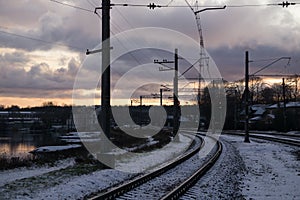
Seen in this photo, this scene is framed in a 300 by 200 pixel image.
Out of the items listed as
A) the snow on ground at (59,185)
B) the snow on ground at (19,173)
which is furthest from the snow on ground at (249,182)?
the snow on ground at (19,173)

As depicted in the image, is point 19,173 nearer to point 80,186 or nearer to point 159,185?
point 80,186

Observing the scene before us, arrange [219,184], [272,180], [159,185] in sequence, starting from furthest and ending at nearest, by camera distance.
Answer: [272,180], [219,184], [159,185]

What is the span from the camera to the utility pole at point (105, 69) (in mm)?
18484

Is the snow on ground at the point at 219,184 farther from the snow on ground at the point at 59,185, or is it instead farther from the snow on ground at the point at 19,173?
the snow on ground at the point at 19,173

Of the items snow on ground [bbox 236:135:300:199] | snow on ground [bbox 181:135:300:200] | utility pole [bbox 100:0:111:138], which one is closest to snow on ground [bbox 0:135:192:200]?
snow on ground [bbox 181:135:300:200]

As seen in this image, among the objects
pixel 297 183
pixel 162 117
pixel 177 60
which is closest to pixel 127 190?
pixel 297 183

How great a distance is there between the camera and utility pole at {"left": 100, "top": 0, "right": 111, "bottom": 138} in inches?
728

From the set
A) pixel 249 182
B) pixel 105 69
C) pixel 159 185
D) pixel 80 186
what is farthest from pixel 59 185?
pixel 105 69

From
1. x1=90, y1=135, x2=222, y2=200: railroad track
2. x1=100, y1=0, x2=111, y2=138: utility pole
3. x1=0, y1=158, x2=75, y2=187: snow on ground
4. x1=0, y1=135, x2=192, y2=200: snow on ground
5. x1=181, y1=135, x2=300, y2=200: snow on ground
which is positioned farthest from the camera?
x1=100, y1=0, x2=111, y2=138: utility pole

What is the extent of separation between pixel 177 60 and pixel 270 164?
23.6 metres

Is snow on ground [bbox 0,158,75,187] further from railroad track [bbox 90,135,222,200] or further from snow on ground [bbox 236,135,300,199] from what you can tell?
snow on ground [bbox 236,135,300,199]

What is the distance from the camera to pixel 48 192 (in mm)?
11422

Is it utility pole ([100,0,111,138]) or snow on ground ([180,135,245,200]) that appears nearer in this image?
snow on ground ([180,135,245,200])

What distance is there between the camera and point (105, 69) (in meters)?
18.5
